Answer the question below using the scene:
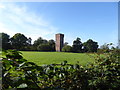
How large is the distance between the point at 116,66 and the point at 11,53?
1.50m

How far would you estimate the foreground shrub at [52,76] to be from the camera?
0.82 metres

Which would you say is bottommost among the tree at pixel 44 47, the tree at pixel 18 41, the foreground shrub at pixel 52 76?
the foreground shrub at pixel 52 76

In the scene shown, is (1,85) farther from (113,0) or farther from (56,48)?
(56,48)

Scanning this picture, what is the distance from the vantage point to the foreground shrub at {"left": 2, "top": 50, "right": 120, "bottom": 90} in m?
0.82

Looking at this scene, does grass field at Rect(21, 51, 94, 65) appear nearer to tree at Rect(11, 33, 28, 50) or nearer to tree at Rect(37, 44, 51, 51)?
tree at Rect(37, 44, 51, 51)

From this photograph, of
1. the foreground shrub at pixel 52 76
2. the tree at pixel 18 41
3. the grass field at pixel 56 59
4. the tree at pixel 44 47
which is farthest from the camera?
the tree at pixel 44 47

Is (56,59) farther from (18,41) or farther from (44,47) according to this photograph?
(18,41)

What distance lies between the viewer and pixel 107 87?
1.46 metres

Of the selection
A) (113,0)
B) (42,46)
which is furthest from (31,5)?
(42,46)

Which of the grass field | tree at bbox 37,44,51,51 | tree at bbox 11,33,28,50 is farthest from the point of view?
tree at bbox 37,44,51,51

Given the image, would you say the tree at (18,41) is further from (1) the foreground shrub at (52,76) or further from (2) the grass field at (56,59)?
(1) the foreground shrub at (52,76)

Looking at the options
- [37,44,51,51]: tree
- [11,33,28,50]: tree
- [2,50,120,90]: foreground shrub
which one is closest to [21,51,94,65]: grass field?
[2,50,120,90]: foreground shrub

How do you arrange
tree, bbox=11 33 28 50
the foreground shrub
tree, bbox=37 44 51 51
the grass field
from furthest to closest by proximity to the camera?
tree, bbox=37 44 51 51 → tree, bbox=11 33 28 50 → the grass field → the foreground shrub

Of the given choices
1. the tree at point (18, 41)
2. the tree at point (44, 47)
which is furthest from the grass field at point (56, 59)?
the tree at point (18, 41)
